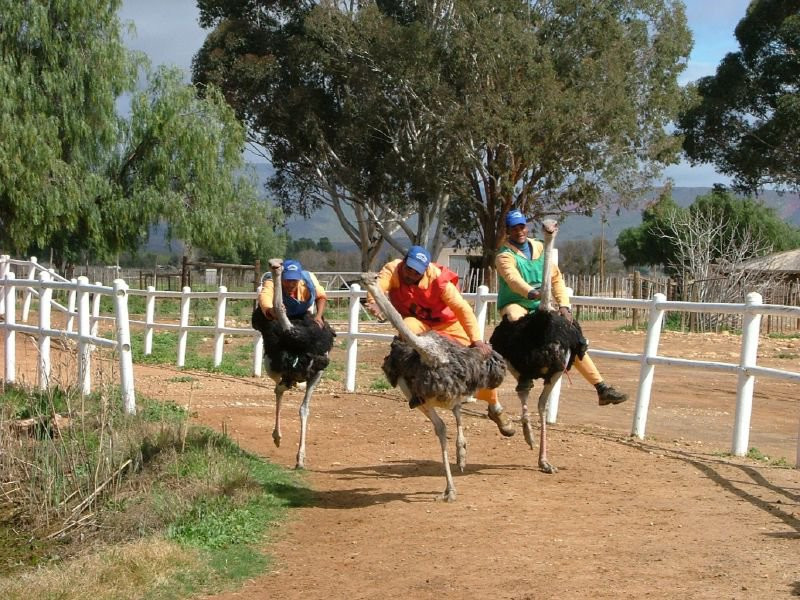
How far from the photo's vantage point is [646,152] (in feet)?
132

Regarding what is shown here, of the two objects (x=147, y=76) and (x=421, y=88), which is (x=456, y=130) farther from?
(x=147, y=76)

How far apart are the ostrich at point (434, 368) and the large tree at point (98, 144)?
74.7ft

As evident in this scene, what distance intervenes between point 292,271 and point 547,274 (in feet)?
8.16

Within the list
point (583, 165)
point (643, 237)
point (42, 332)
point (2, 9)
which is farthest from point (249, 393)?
point (643, 237)

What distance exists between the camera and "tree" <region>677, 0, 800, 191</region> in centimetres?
4181

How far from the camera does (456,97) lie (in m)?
37.1

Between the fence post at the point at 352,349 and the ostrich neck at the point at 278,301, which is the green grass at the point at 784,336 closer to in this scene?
the fence post at the point at 352,349

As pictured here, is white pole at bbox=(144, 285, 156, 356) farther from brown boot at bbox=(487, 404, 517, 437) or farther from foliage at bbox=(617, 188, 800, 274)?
foliage at bbox=(617, 188, 800, 274)

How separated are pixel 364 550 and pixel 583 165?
32.6 m

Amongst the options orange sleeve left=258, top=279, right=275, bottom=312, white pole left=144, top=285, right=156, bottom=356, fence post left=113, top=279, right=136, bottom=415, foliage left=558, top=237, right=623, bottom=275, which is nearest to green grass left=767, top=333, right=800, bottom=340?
white pole left=144, top=285, right=156, bottom=356

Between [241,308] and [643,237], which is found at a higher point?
[643,237]

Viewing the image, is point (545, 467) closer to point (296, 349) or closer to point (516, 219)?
point (516, 219)

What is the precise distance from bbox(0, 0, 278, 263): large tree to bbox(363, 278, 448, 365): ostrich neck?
→ 23.0 metres

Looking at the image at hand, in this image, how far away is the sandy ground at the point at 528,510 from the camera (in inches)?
237
